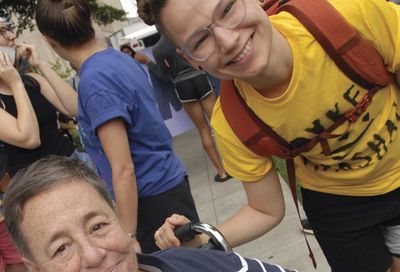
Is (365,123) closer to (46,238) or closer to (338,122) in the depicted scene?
(338,122)

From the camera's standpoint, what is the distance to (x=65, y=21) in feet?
7.91

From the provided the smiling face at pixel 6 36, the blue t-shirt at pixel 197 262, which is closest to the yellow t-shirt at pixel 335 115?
the blue t-shirt at pixel 197 262

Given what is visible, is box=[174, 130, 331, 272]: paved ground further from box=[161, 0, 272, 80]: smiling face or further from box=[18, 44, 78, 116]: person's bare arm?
box=[161, 0, 272, 80]: smiling face

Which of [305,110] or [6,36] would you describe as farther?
[6,36]

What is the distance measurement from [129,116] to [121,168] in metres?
0.24

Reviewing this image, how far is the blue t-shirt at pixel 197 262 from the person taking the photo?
1.62 m

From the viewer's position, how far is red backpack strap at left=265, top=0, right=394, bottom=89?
168cm

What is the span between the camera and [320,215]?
2203mm

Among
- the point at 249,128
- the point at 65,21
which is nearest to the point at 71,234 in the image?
the point at 249,128

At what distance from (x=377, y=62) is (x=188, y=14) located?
65cm

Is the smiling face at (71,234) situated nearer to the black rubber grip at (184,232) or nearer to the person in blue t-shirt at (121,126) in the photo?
the black rubber grip at (184,232)

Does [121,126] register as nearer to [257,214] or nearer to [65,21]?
[65,21]

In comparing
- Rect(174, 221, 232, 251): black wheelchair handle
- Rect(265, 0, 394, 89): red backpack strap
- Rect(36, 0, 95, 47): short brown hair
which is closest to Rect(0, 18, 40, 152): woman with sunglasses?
Rect(36, 0, 95, 47): short brown hair

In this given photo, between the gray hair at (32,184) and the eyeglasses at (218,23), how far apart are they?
0.55m
